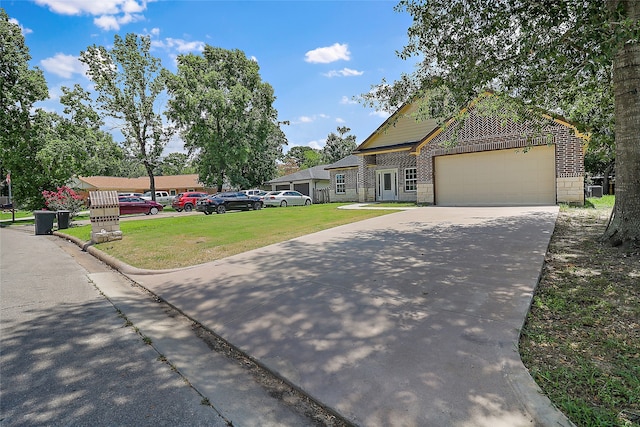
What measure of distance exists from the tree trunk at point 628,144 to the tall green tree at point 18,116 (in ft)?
101

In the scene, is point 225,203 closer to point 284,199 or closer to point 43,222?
point 284,199

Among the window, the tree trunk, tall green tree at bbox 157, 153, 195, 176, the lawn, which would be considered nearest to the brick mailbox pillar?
the lawn

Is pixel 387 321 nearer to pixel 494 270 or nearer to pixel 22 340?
pixel 494 270

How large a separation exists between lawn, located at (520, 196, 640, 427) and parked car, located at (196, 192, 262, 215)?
21327 millimetres

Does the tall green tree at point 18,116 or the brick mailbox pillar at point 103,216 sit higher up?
the tall green tree at point 18,116

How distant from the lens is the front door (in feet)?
81.5

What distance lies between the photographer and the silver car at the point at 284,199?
2862 cm

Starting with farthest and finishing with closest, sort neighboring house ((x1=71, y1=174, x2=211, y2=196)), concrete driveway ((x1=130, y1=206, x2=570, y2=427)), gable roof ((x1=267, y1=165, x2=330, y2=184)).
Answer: neighboring house ((x1=71, y1=174, x2=211, y2=196))
gable roof ((x1=267, y1=165, x2=330, y2=184))
concrete driveway ((x1=130, y1=206, x2=570, y2=427))

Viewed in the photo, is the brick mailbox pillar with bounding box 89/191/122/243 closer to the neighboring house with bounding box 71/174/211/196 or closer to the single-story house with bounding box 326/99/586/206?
the single-story house with bounding box 326/99/586/206

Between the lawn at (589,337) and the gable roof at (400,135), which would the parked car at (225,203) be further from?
the lawn at (589,337)

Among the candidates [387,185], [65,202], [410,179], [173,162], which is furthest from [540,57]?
→ [173,162]

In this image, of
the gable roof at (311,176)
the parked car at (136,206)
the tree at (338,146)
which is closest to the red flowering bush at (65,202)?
the parked car at (136,206)

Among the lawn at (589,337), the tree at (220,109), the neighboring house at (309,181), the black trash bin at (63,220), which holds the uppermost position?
the tree at (220,109)

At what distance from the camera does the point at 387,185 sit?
2542cm
